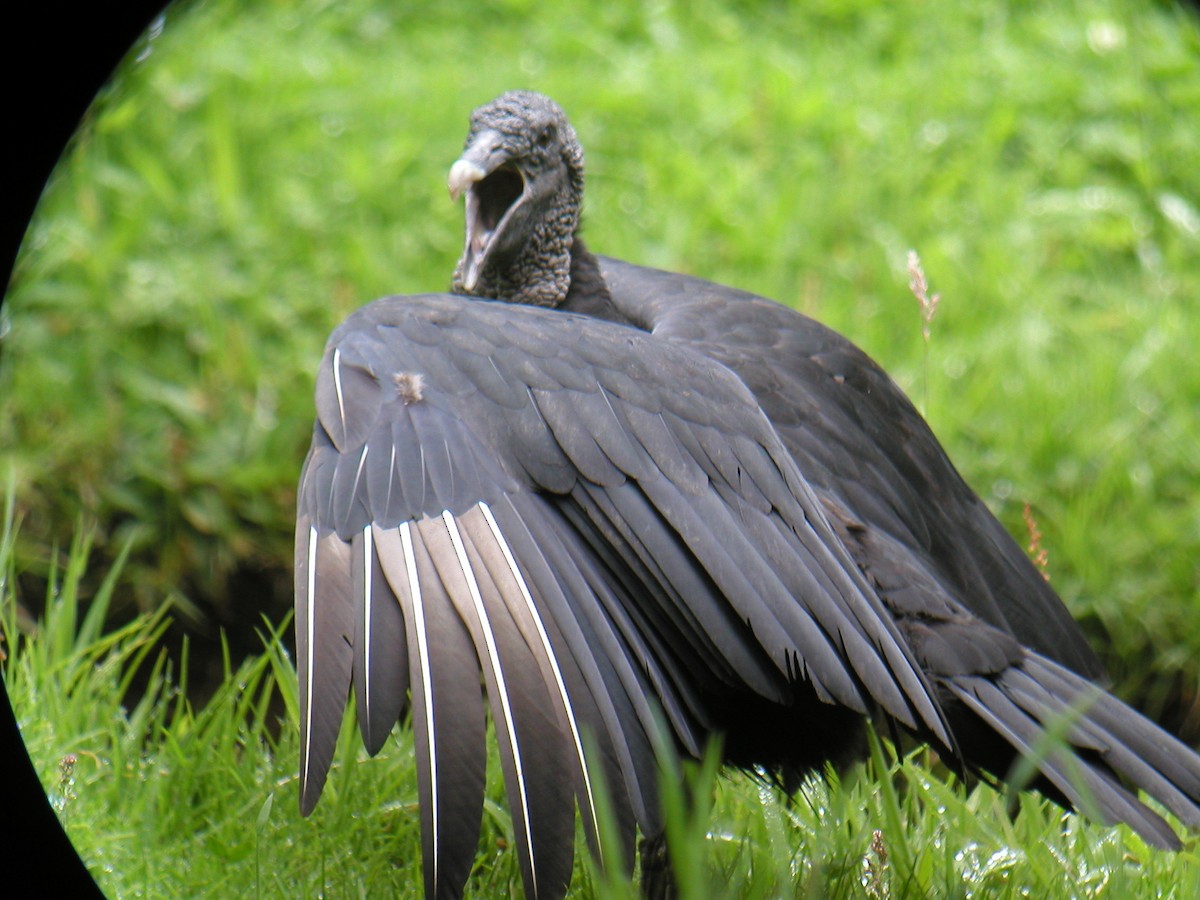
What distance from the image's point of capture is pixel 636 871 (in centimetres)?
258

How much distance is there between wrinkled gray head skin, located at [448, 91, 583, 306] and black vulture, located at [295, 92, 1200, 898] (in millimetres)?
420

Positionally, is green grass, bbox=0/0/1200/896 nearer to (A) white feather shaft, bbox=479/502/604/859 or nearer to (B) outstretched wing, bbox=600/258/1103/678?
(B) outstretched wing, bbox=600/258/1103/678

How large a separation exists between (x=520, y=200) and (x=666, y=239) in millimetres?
1877

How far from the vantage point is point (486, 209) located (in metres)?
3.06

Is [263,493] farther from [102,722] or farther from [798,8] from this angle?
[798,8]

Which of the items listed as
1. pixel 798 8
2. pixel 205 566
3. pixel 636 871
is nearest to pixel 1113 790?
pixel 636 871

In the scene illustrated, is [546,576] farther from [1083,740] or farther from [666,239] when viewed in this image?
[666,239]

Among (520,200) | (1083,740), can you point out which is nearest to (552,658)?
(1083,740)

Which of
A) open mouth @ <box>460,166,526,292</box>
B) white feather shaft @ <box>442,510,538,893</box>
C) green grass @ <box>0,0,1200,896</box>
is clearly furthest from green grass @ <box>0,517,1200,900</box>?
open mouth @ <box>460,166,526,292</box>

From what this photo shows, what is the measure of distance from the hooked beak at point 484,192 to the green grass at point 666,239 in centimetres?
66

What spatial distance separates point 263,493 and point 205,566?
0.27 metres

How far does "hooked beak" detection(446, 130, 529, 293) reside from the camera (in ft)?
8.93

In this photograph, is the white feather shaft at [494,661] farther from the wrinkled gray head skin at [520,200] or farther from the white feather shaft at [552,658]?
the wrinkled gray head skin at [520,200]

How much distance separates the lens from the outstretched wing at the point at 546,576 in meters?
1.90
